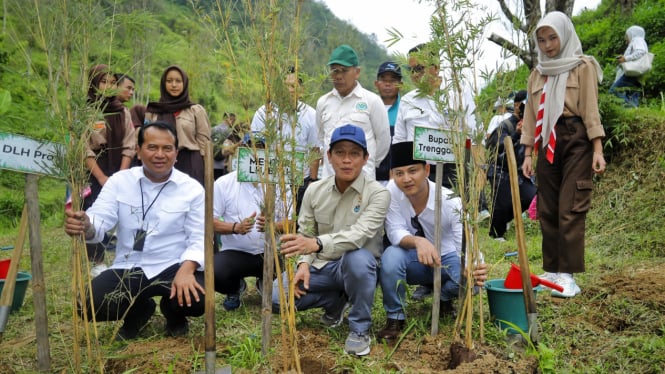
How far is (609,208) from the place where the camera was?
18.3 ft

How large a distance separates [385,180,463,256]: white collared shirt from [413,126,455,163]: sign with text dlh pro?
1.63 ft

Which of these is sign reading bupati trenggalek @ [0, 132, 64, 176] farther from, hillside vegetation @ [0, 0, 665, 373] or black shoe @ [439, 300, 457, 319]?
black shoe @ [439, 300, 457, 319]

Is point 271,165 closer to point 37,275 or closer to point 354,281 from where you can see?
point 354,281

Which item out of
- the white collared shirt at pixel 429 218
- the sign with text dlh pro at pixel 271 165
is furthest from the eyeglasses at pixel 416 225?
the sign with text dlh pro at pixel 271 165

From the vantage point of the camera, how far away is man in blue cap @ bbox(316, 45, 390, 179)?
13.3ft

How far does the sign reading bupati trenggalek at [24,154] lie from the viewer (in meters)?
2.50

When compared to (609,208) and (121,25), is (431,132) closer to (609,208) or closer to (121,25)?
(121,25)

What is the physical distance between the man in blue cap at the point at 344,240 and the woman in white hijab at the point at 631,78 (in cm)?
509

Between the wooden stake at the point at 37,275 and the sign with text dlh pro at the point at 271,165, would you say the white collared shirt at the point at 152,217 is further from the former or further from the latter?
the sign with text dlh pro at the point at 271,165

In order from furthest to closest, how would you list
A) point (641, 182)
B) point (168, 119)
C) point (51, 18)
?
point (641, 182), point (168, 119), point (51, 18)

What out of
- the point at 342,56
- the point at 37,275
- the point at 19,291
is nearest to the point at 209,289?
the point at 37,275

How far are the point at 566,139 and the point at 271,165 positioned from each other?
2121 millimetres

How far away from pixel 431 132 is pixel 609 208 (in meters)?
3.68

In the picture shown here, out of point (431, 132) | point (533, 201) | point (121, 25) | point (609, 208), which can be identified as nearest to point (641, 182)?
point (609, 208)
